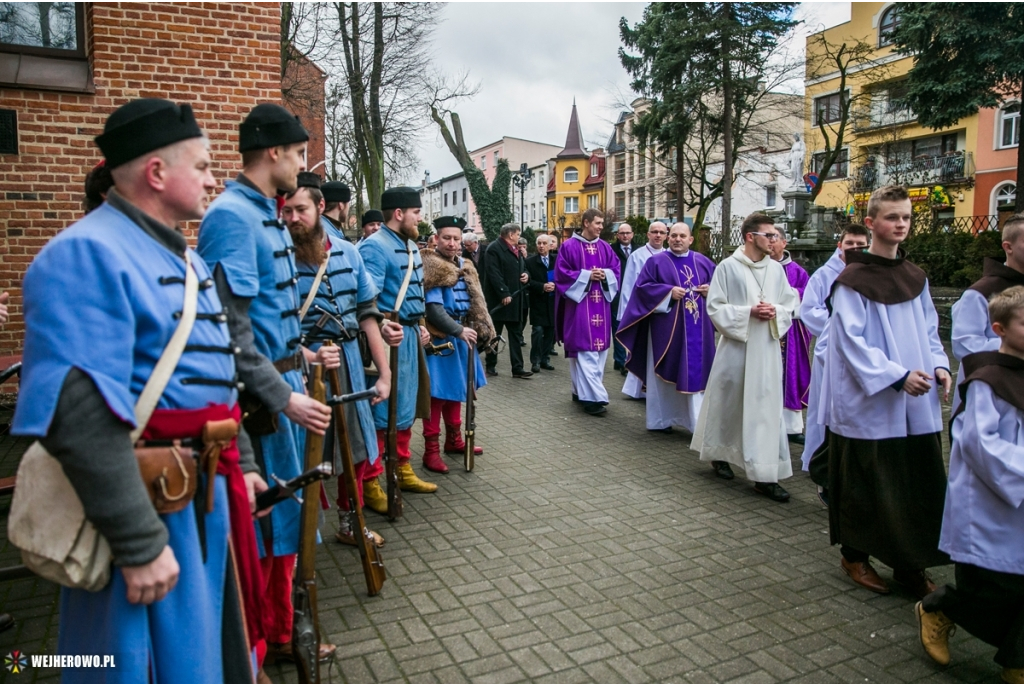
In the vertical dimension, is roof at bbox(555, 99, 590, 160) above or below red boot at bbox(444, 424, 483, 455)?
above

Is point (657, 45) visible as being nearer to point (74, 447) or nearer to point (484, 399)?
point (484, 399)

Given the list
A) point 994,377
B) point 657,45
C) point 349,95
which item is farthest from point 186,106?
point 657,45

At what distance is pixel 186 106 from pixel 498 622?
2.74 meters

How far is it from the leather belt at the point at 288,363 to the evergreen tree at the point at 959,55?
15.5m

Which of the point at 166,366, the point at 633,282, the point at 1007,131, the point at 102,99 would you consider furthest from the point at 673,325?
the point at 1007,131

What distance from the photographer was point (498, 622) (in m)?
3.74

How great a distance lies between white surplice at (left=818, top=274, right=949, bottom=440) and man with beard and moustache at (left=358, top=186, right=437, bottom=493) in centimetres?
278

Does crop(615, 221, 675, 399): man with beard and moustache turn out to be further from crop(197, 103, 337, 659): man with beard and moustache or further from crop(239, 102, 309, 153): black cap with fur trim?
crop(239, 102, 309, 153): black cap with fur trim

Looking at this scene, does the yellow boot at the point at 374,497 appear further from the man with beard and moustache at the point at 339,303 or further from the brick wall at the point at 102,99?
the brick wall at the point at 102,99

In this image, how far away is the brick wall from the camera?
6.72 meters

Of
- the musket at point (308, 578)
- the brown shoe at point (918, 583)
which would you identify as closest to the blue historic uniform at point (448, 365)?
the musket at point (308, 578)

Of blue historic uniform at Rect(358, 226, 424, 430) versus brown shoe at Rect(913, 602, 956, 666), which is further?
blue historic uniform at Rect(358, 226, 424, 430)

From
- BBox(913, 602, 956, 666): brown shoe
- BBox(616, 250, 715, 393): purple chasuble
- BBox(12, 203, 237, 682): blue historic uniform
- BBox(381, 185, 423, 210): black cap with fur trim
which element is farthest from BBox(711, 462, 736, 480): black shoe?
BBox(12, 203, 237, 682): blue historic uniform

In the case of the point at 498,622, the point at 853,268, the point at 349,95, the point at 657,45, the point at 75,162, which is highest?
the point at 657,45
